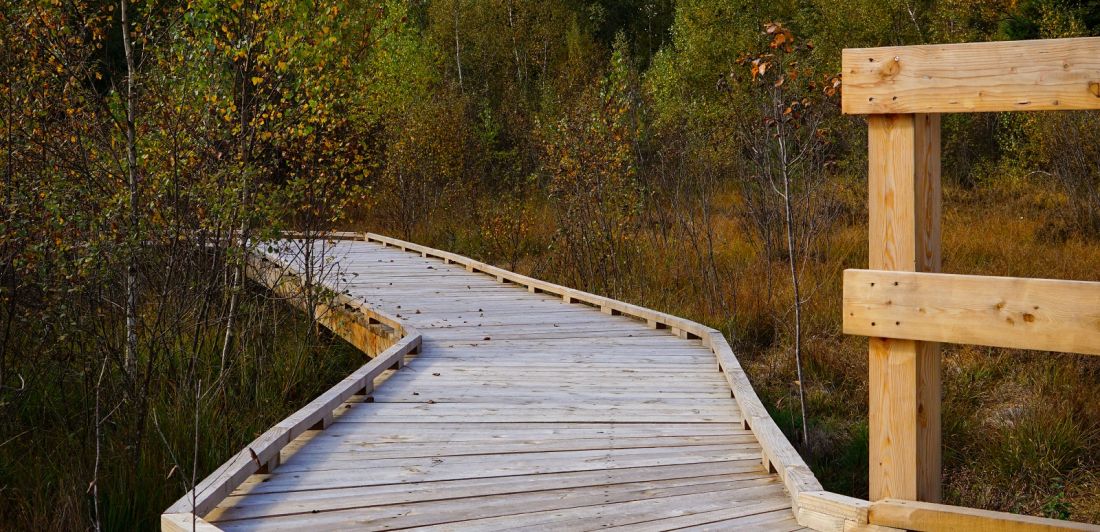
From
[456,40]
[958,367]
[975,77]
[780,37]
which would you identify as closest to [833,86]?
[780,37]

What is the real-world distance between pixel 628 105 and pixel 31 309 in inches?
234

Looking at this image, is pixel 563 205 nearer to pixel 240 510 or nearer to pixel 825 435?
pixel 825 435

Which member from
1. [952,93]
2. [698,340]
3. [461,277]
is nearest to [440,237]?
[461,277]

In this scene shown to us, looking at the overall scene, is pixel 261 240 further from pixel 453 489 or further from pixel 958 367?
pixel 958 367

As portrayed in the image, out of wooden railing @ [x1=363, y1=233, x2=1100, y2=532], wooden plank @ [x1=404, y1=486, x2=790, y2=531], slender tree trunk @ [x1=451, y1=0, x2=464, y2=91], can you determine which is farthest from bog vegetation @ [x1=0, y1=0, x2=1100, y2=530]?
slender tree trunk @ [x1=451, y1=0, x2=464, y2=91]

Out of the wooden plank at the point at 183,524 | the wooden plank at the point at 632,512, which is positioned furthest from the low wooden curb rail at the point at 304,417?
the wooden plank at the point at 632,512

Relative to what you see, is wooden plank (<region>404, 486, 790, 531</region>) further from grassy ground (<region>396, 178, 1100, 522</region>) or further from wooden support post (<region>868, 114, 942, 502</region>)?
grassy ground (<region>396, 178, 1100, 522</region>)

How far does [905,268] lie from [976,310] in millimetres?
238

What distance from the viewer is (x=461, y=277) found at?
9.31 metres

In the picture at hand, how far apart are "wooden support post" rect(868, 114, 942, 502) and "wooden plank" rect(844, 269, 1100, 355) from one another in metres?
0.07

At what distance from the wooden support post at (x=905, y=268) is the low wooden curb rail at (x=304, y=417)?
6.30 ft

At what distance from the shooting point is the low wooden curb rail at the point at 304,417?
3.09 m

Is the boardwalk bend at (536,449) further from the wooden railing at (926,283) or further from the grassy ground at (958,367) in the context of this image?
the grassy ground at (958,367)

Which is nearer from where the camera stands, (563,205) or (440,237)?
(563,205)
